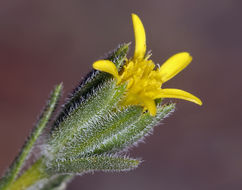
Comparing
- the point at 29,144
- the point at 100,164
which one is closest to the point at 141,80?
the point at 100,164

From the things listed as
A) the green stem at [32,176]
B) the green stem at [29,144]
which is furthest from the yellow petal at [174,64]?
the green stem at [32,176]

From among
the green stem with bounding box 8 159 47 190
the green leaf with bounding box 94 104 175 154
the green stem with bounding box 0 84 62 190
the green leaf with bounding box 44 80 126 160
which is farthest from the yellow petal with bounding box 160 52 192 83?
the green stem with bounding box 8 159 47 190

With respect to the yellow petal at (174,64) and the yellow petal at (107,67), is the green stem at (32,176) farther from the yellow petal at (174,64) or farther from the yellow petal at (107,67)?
the yellow petal at (174,64)

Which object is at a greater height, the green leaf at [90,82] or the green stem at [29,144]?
the green leaf at [90,82]

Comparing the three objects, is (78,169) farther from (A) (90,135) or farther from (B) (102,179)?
(B) (102,179)

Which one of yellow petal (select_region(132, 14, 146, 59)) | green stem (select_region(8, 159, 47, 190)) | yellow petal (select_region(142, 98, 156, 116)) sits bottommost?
green stem (select_region(8, 159, 47, 190))

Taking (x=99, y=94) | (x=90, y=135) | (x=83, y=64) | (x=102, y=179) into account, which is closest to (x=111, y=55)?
(x=99, y=94)

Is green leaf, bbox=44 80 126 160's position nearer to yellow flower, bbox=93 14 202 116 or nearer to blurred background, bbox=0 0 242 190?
yellow flower, bbox=93 14 202 116
